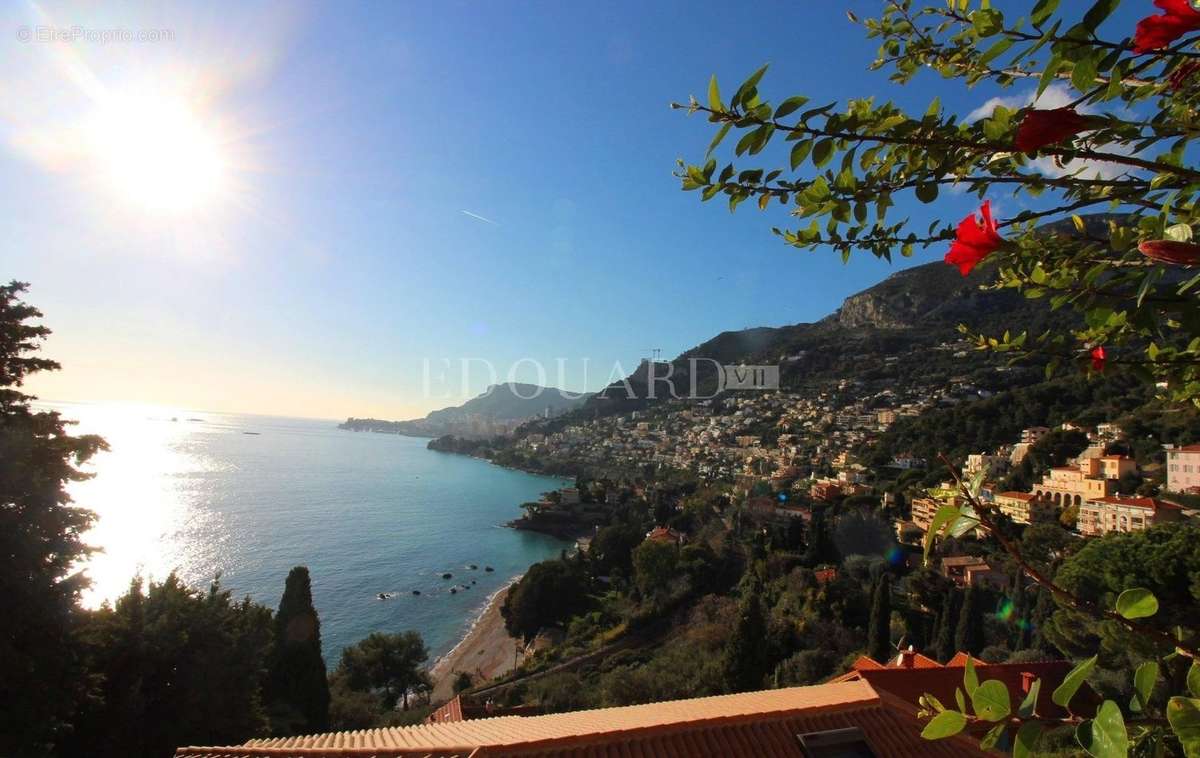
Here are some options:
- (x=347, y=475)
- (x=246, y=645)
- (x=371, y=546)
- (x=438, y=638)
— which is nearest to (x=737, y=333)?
(x=347, y=475)

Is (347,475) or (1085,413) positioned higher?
(1085,413)

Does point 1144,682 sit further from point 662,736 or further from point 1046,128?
point 662,736

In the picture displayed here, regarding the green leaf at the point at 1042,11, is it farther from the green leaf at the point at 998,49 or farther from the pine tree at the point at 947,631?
the pine tree at the point at 947,631

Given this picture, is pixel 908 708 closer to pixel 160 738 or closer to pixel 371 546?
pixel 160 738

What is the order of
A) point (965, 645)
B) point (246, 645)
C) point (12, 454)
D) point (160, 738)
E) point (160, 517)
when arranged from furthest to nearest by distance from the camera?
point (160, 517), point (965, 645), point (246, 645), point (160, 738), point (12, 454)

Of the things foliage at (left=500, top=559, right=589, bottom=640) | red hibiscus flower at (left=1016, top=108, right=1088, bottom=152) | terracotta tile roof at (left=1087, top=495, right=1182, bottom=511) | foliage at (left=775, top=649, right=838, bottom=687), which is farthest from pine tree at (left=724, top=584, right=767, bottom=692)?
terracotta tile roof at (left=1087, top=495, right=1182, bottom=511)

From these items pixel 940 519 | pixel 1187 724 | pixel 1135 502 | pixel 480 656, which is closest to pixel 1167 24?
pixel 940 519
